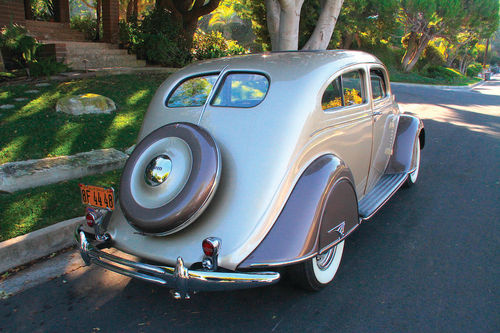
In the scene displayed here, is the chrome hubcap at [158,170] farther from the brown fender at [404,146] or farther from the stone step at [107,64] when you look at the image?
the stone step at [107,64]

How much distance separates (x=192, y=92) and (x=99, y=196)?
3.78 feet

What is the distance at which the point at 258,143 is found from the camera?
274 centimetres

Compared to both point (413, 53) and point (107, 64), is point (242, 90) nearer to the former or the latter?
point (107, 64)

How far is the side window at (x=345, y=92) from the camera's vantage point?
323cm

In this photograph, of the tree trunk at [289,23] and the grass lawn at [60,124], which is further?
the tree trunk at [289,23]

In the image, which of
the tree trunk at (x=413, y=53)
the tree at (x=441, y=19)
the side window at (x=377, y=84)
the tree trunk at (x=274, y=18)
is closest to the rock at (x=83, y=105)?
the tree trunk at (x=274, y=18)

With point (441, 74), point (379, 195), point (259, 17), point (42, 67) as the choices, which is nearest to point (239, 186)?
point (379, 195)

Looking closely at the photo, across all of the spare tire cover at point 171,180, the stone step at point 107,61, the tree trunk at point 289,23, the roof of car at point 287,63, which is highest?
the tree trunk at point 289,23

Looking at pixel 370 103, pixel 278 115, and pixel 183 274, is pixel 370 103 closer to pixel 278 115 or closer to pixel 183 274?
pixel 278 115

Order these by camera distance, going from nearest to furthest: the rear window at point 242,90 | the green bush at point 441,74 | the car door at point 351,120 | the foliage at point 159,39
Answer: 1. the rear window at point 242,90
2. the car door at point 351,120
3. the foliage at point 159,39
4. the green bush at point 441,74

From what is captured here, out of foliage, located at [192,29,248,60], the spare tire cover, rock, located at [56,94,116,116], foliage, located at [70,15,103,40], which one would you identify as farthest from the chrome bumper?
foliage, located at [70,15,103,40]

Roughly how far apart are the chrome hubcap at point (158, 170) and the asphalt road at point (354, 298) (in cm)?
89

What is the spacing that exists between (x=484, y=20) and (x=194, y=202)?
120ft

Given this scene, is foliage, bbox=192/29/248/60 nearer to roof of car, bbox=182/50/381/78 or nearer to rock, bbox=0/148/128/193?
rock, bbox=0/148/128/193
